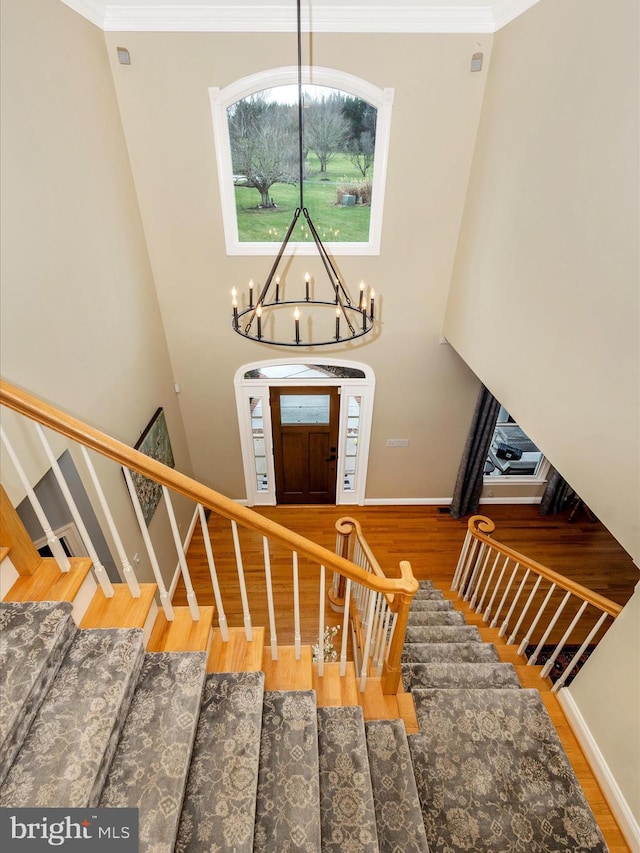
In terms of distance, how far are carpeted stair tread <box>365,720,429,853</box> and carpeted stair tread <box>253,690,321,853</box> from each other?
0.40 meters

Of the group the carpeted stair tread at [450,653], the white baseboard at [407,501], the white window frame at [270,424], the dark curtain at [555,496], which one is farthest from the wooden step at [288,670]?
the dark curtain at [555,496]

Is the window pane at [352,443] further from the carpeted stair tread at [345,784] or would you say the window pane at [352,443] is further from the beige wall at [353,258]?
the carpeted stair tread at [345,784]

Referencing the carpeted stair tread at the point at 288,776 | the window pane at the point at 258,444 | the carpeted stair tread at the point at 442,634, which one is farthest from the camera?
the window pane at the point at 258,444

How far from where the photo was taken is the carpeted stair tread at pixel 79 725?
1.39 metres

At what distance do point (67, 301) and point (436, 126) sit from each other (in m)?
3.27

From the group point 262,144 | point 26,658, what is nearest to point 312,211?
point 262,144

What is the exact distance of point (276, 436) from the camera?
5.32 m

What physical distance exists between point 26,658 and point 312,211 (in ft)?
12.9

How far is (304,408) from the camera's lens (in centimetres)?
520

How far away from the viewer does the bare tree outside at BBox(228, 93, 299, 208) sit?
11.5 ft

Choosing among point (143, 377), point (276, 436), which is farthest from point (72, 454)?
point (276, 436)

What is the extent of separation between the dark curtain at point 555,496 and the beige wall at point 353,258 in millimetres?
1275

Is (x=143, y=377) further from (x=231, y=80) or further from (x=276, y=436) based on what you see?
(x=231, y=80)

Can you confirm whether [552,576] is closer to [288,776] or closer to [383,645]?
[383,645]
